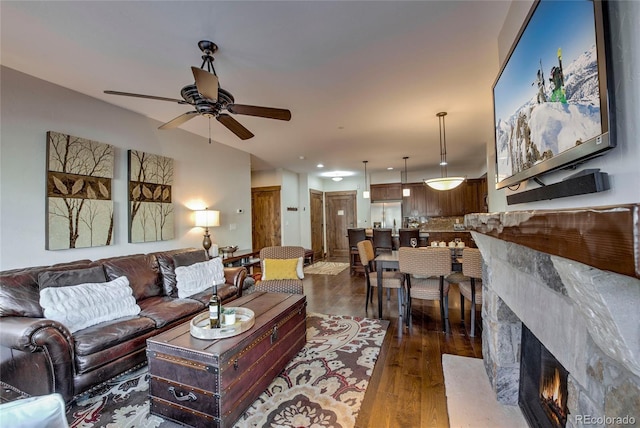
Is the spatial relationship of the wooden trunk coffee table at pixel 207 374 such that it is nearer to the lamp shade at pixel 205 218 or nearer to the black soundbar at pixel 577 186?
the black soundbar at pixel 577 186

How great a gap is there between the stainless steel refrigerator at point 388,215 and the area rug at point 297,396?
5.41m

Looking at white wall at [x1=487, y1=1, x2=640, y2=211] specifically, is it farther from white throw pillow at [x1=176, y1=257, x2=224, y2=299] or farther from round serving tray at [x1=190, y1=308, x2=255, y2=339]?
white throw pillow at [x1=176, y1=257, x2=224, y2=299]

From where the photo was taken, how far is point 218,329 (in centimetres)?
190

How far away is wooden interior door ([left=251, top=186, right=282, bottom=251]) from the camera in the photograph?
728cm

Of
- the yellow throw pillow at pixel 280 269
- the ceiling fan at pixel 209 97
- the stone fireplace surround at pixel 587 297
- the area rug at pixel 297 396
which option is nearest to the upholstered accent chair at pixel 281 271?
the yellow throw pillow at pixel 280 269

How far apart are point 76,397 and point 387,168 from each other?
23.9 feet

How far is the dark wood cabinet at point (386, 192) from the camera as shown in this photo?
7973 mm

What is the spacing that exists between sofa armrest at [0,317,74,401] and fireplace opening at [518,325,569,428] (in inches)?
112

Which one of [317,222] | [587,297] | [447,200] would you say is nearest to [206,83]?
[587,297]

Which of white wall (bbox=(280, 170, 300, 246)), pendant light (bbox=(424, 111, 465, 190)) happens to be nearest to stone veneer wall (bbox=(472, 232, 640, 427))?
pendant light (bbox=(424, 111, 465, 190))

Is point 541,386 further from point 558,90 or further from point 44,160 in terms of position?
point 44,160

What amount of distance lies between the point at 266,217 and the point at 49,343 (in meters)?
5.68

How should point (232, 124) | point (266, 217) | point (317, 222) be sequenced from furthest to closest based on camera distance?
1. point (317, 222)
2. point (266, 217)
3. point (232, 124)

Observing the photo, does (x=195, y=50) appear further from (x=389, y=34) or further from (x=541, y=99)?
(x=541, y=99)
